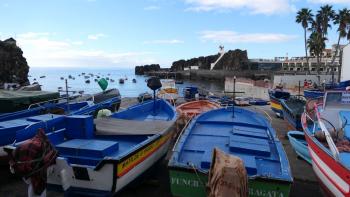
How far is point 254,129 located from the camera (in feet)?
Result: 28.8

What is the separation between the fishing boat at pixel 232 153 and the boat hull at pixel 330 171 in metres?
0.84

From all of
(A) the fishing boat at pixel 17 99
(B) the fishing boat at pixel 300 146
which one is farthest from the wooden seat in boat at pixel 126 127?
(A) the fishing boat at pixel 17 99

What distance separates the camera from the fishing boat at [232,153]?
18.7 feet

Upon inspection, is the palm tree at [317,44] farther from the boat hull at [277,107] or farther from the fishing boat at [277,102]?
the boat hull at [277,107]

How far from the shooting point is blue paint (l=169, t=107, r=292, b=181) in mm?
6133

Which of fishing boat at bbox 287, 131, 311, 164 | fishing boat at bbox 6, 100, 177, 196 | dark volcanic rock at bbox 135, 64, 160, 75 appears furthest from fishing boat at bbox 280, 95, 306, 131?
dark volcanic rock at bbox 135, 64, 160, 75

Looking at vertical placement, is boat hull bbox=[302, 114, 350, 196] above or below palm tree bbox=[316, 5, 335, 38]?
below

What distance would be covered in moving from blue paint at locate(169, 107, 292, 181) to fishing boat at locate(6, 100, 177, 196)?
0.85m

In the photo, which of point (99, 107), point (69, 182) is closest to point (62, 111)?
point (99, 107)

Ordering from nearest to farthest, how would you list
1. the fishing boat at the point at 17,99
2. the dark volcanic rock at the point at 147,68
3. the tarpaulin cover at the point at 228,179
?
the tarpaulin cover at the point at 228,179 → the fishing boat at the point at 17,99 → the dark volcanic rock at the point at 147,68

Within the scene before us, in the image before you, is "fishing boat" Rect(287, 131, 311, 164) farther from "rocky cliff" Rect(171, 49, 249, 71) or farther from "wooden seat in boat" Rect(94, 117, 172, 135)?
"rocky cliff" Rect(171, 49, 249, 71)

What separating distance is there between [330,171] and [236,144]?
1882 mm

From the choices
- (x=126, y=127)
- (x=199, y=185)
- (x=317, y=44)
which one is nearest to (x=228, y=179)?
(x=199, y=185)

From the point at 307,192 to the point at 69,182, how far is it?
534 cm
